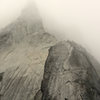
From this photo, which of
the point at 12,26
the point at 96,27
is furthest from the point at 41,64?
the point at 96,27

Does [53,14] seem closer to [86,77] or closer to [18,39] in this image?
[18,39]

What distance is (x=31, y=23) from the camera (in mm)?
36719

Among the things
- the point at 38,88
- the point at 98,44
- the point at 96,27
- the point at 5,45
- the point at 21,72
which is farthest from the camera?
the point at 96,27

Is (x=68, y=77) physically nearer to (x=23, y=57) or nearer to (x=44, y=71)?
(x=44, y=71)

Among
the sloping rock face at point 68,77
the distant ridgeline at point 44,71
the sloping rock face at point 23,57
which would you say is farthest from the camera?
the sloping rock face at point 23,57

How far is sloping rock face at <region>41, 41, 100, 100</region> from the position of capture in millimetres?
21609

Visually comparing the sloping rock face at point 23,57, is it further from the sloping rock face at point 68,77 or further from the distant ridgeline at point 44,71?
the sloping rock face at point 68,77

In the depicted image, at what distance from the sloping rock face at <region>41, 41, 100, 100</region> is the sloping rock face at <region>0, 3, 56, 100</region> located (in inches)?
41.0

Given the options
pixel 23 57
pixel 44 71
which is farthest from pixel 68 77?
pixel 23 57

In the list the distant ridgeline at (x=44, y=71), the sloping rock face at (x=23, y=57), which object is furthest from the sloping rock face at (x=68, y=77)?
→ the sloping rock face at (x=23, y=57)

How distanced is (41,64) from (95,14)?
43.5 metres

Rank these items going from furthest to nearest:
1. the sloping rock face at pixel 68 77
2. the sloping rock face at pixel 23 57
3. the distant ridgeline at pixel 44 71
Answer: the sloping rock face at pixel 23 57 → the distant ridgeline at pixel 44 71 → the sloping rock face at pixel 68 77

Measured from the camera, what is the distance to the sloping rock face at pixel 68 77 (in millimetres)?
21609

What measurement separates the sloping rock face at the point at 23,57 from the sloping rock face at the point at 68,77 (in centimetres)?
104
